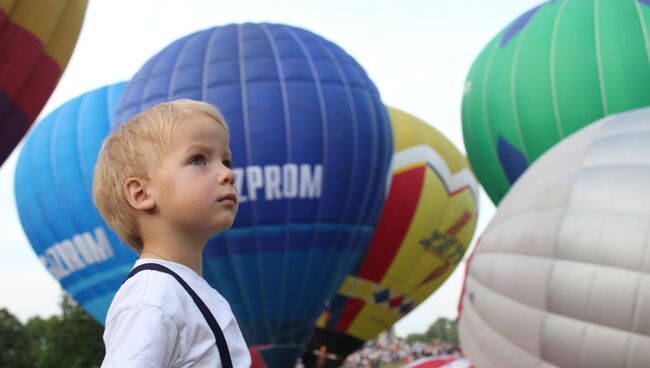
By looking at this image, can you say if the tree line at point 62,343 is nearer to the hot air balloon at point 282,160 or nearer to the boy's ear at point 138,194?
the hot air balloon at point 282,160

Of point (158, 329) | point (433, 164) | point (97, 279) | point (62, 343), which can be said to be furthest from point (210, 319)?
point (62, 343)

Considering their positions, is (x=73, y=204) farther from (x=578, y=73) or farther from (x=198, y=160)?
(x=198, y=160)

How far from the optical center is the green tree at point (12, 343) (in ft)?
130

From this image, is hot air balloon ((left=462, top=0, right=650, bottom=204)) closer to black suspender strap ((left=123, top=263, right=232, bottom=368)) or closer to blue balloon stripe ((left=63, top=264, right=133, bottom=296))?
blue balloon stripe ((left=63, top=264, right=133, bottom=296))

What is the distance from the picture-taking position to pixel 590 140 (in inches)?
264

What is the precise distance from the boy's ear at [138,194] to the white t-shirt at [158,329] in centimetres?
14

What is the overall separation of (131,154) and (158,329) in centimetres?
34

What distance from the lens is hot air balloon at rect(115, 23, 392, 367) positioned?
32.1 feet

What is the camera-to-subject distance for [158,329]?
4.27 ft

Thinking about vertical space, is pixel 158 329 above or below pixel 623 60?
above

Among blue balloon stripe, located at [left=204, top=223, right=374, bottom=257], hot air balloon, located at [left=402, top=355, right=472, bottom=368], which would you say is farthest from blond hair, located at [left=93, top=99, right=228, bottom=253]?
blue balloon stripe, located at [left=204, top=223, right=374, bottom=257]

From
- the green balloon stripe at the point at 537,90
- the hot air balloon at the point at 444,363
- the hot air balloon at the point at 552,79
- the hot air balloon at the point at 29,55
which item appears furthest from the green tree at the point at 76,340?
the hot air balloon at the point at 444,363

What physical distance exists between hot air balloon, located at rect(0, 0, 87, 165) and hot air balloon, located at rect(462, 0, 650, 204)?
20.1ft

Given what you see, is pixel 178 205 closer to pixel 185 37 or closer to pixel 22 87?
pixel 22 87
